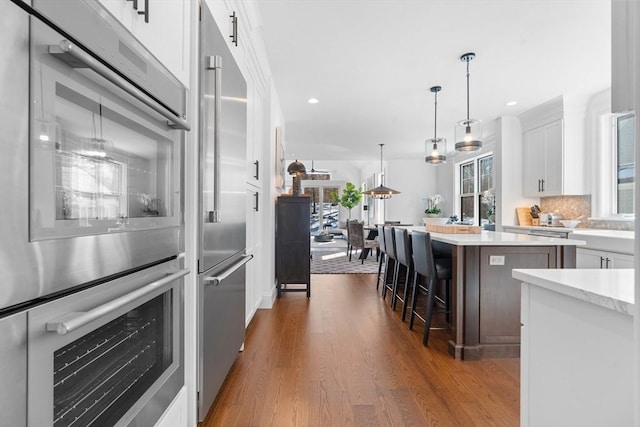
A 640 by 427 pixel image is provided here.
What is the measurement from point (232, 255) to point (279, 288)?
2.29 metres

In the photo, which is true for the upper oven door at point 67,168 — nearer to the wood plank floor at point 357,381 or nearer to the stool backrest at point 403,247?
the wood plank floor at point 357,381

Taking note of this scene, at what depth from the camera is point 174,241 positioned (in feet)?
4.09

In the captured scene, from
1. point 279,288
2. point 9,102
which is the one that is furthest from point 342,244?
point 9,102

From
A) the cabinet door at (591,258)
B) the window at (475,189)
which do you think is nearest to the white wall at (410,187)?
the window at (475,189)

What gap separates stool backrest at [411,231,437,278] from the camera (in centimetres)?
264

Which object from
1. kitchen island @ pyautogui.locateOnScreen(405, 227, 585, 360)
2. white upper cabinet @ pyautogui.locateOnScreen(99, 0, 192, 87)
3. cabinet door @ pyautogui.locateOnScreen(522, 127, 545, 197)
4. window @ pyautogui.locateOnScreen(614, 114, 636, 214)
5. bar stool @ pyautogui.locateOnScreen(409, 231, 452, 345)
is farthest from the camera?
cabinet door @ pyautogui.locateOnScreen(522, 127, 545, 197)

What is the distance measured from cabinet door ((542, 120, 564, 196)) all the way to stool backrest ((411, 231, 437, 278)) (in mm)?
3297

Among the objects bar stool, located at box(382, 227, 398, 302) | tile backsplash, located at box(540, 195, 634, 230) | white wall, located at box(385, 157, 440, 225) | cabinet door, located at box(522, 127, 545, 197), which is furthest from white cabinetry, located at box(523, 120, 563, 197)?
white wall, located at box(385, 157, 440, 225)

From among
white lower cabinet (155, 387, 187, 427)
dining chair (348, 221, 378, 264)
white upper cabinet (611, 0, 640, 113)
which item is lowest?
white lower cabinet (155, 387, 187, 427)

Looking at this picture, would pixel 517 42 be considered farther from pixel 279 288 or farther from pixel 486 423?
pixel 279 288

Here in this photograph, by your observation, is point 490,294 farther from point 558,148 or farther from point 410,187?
point 410,187

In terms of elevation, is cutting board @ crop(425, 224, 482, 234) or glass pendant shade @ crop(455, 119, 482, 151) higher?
glass pendant shade @ crop(455, 119, 482, 151)

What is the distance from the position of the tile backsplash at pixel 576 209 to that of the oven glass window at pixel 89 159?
533 centimetres

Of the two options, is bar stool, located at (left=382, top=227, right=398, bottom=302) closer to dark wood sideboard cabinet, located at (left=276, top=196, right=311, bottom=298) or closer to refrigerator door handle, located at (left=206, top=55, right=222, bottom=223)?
dark wood sideboard cabinet, located at (left=276, top=196, right=311, bottom=298)
